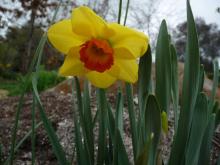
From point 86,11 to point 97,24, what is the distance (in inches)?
1.5

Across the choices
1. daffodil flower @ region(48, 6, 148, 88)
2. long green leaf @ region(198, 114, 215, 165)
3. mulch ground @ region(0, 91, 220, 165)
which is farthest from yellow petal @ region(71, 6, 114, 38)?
mulch ground @ region(0, 91, 220, 165)

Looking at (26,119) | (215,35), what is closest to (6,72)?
(215,35)

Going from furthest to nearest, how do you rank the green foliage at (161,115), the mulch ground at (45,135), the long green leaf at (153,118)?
1. the mulch ground at (45,135)
2. the green foliage at (161,115)
3. the long green leaf at (153,118)

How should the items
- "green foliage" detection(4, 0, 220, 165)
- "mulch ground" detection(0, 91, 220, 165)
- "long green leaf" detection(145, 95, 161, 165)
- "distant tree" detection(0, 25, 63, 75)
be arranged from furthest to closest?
"distant tree" detection(0, 25, 63, 75), "mulch ground" detection(0, 91, 220, 165), "green foliage" detection(4, 0, 220, 165), "long green leaf" detection(145, 95, 161, 165)

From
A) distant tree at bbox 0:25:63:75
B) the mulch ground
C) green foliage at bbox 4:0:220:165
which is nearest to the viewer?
green foliage at bbox 4:0:220:165

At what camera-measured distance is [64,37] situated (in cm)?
79

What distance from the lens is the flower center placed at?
78 centimetres

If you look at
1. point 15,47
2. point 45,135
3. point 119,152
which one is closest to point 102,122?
point 119,152

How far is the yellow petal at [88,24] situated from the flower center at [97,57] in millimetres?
18

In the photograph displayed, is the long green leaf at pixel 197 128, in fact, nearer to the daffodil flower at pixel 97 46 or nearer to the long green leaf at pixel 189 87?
the long green leaf at pixel 189 87

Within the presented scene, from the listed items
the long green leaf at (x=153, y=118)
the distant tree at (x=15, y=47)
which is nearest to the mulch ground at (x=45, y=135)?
the long green leaf at (x=153, y=118)

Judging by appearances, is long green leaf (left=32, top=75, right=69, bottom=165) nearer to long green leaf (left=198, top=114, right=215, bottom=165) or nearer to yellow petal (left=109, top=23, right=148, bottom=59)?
yellow petal (left=109, top=23, right=148, bottom=59)

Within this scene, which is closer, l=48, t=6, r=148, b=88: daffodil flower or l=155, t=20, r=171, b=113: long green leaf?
l=48, t=6, r=148, b=88: daffodil flower

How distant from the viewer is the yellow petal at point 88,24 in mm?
767
